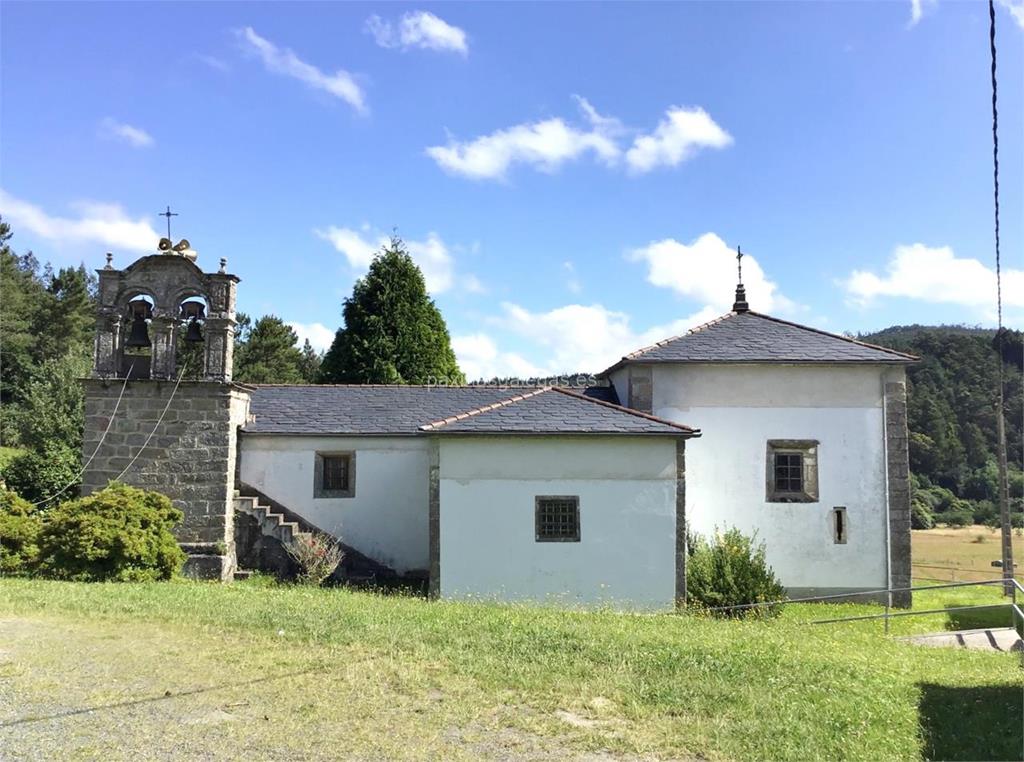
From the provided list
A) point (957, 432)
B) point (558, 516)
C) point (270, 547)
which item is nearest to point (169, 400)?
point (270, 547)

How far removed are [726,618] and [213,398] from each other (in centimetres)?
1144

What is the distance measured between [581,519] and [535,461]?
1.46 meters

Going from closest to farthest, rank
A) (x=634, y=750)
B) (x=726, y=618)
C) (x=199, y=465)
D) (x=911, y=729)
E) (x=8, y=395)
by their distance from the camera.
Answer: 1. (x=634, y=750)
2. (x=911, y=729)
3. (x=726, y=618)
4. (x=199, y=465)
5. (x=8, y=395)

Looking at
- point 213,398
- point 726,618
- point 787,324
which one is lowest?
point 726,618

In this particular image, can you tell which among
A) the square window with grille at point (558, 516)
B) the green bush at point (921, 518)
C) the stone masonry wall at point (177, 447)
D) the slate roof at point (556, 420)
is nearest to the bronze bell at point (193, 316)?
the stone masonry wall at point (177, 447)

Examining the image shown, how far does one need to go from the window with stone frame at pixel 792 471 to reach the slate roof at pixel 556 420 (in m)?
3.20

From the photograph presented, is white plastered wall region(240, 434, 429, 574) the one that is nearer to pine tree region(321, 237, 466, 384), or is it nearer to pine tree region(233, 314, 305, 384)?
pine tree region(321, 237, 466, 384)

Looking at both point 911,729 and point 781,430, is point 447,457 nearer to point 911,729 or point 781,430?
point 781,430

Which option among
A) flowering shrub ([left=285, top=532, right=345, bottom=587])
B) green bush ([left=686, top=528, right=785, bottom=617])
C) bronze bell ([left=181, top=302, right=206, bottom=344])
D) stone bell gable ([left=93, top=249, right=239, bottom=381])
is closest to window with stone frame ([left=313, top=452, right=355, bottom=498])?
flowering shrub ([left=285, top=532, right=345, bottom=587])

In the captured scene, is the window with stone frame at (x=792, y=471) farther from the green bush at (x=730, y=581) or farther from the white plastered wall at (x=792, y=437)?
the green bush at (x=730, y=581)

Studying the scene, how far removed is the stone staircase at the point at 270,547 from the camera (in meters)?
16.1

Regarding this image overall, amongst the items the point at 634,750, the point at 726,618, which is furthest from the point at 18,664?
the point at 726,618

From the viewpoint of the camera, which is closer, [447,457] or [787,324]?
[447,457]

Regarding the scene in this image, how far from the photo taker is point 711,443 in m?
17.0
